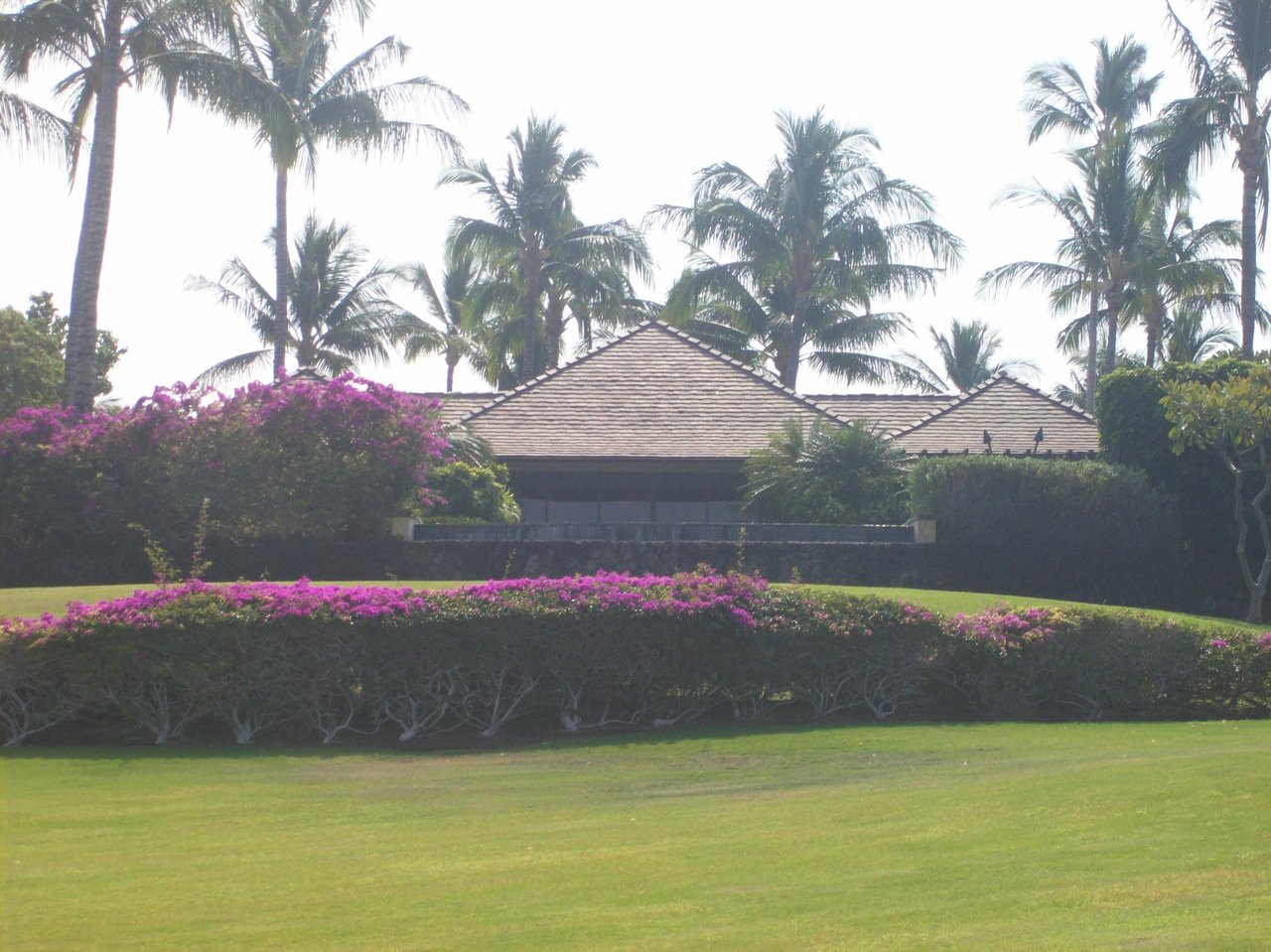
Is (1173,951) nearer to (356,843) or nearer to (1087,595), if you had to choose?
(356,843)

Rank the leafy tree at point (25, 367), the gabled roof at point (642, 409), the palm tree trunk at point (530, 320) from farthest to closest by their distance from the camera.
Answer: the palm tree trunk at point (530, 320), the leafy tree at point (25, 367), the gabled roof at point (642, 409)

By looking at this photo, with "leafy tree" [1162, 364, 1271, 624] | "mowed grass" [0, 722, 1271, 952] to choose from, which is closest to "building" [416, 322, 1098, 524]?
"leafy tree" [1162, 364, 1271, 624]

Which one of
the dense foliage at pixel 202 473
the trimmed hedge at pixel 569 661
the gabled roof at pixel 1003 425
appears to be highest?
the gabled roof at pixel 1003 425

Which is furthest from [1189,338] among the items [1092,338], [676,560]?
[676,560]

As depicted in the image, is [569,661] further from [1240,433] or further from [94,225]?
[94,225]

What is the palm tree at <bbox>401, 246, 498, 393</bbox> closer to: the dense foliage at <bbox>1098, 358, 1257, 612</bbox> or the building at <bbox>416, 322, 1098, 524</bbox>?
the building at <bbox>416, 322, 1098, 524</bbox>

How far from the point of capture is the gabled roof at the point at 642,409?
26750 millimetres

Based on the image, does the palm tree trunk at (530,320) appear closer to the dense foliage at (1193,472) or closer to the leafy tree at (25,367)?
the leafy tree at (25,367)

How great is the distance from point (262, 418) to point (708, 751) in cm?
1238

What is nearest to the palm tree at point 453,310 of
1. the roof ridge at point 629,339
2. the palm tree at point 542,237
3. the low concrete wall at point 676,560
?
the palm tree at point 542,237

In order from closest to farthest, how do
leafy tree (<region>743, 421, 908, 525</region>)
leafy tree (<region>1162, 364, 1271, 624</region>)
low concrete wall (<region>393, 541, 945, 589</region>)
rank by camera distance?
low concrete wall (<region>393, 541, 945, 589</region>) < leafy tree (<region>1162, 364, 1271, 624</region>) < leafy tree (<region>743, 421, 908, 525</region>)

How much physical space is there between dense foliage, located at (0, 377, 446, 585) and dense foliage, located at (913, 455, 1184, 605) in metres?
8.49

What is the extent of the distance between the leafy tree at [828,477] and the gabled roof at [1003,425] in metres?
3.35

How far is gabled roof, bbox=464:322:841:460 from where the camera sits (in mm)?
26750
